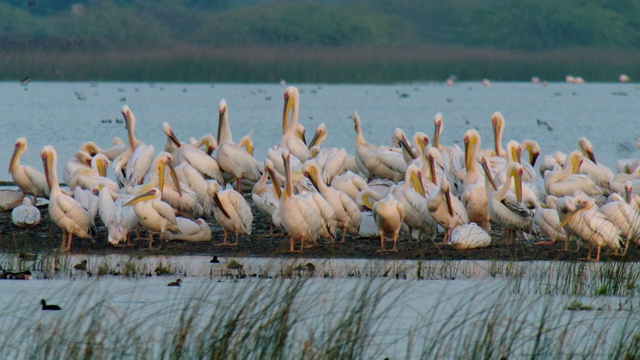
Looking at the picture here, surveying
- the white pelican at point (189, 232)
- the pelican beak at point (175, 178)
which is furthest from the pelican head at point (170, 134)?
the white pelican at point (189, 232)

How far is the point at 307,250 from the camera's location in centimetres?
Result: 875

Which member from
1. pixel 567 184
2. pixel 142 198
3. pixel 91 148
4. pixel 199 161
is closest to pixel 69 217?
pixel 142 198

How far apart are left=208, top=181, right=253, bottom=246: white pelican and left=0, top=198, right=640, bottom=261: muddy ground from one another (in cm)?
15

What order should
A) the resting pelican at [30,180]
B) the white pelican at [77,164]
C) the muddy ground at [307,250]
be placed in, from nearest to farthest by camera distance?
the muddy ground at [307,250], the resting pelican at [30,180], the white pelican at [77,164]

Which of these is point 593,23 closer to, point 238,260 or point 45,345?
point 238,260

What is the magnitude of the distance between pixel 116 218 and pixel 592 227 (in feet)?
11.1

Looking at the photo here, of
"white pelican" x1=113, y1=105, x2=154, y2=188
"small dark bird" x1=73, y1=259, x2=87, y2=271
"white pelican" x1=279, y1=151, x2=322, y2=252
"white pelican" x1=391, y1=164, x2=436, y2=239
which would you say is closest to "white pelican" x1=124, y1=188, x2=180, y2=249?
"white pelican" x1=279, y1=151, x2=322, y2=252

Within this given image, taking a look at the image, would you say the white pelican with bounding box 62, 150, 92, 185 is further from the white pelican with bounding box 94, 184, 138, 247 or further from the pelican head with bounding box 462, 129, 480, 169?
the pelican head with bounding box 462, 129, 480, 169

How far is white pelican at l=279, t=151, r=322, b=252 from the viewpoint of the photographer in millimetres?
8539

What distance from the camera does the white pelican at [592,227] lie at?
8.05 meters

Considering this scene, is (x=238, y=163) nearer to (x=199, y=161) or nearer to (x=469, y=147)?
(x=199, y=161)

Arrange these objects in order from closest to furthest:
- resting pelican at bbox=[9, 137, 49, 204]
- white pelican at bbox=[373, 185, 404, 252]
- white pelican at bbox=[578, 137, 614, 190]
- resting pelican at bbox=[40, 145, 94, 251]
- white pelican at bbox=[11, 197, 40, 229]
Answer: white pelican at bbox=[373, 185, 404, 252] < resting pelican at bbox=[40, 145, 94, 251] < white pelican at bbox=[11, 197, 40, 229] < resting pelican at bbox=[9, 137, 49, 204] < white pelican at bbox=[578, 137, 614, 190]

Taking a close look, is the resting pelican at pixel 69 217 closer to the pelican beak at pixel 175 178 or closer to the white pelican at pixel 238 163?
the pelican beak at pixel 175 178

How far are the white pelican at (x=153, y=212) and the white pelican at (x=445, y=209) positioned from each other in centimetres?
193
